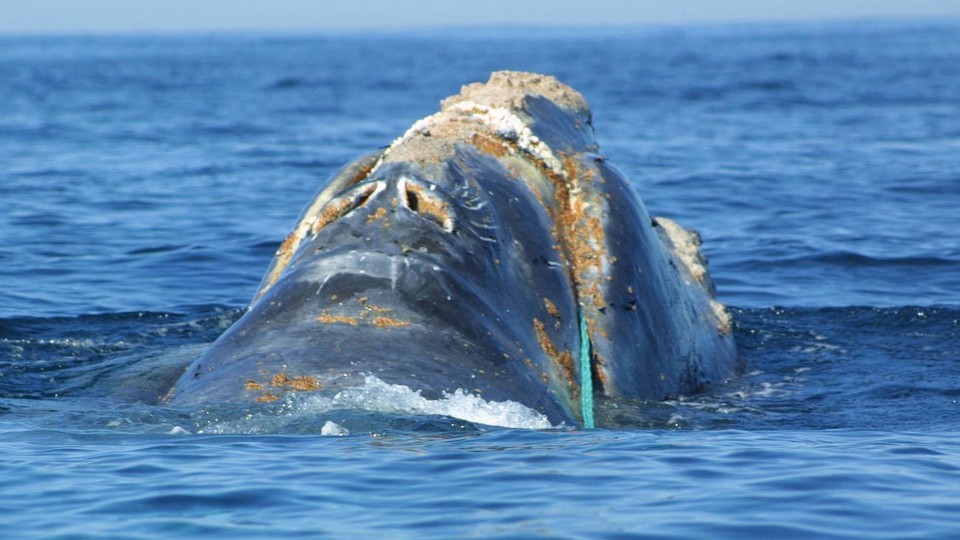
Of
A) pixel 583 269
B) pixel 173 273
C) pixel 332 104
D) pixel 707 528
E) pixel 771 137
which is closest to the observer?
pixel 707 528

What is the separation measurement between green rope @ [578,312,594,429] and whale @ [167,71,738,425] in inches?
0.4

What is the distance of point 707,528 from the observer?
14.8 feet

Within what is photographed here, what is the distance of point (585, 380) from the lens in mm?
6520

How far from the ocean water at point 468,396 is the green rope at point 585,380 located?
143 mm

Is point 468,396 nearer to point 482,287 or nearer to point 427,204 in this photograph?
point 482,287

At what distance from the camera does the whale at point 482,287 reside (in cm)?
→ 581

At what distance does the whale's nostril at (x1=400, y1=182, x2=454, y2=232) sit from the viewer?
21.4 ft

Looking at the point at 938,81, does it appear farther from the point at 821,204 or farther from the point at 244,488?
the point at 244,488

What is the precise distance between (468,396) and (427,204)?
1260 mm

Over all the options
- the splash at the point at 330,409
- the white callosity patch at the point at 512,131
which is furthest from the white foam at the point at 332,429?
the white callosity patch at the point at 512,131

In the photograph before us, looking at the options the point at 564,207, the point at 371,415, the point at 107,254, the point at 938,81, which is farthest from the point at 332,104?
the point at 371,415

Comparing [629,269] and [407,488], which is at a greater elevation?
[629,269]

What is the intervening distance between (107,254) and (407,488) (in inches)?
357

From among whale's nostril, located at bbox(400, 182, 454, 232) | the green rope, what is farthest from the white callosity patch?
the green rope
